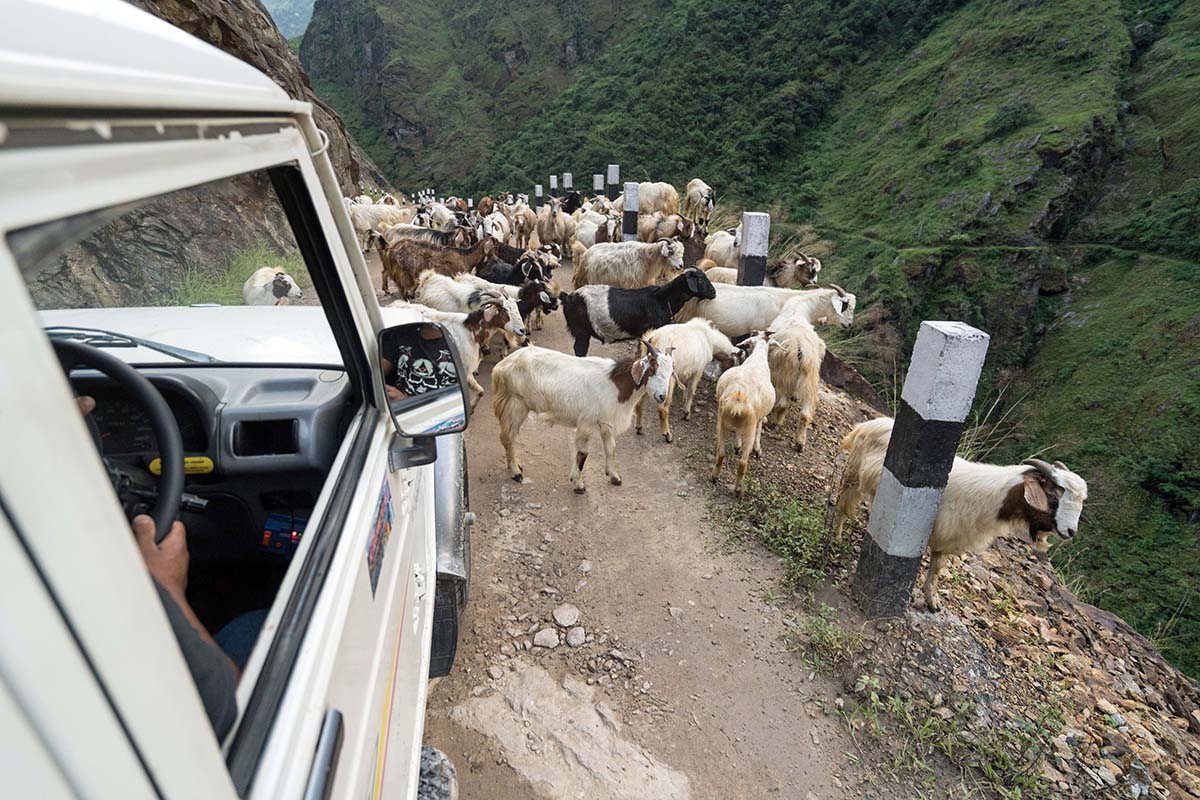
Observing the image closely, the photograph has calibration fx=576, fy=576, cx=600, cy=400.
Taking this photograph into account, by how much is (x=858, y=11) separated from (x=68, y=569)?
42471mm

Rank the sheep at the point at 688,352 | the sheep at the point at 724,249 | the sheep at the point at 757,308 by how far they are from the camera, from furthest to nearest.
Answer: the sheep at the point at 724,249 → the sheep at the point at 757,308 → the sheep at the point at 688,352

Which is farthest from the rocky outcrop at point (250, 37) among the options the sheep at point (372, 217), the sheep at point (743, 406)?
the sheep at point (743, 406)

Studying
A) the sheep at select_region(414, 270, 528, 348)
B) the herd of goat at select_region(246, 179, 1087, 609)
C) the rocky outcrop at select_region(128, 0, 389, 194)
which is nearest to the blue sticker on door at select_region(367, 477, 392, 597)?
the herd of goat at select_region(246, 179, 1087, 609)

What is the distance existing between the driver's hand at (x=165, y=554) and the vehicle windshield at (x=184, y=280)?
0.35 m

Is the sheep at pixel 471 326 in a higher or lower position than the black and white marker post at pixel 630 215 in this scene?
lower

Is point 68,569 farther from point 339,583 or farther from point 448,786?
point 448,786

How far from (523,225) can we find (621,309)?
7216mm

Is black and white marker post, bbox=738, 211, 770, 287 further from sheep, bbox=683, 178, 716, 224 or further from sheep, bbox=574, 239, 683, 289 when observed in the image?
sheep, bbox=683, 178, 716, 224

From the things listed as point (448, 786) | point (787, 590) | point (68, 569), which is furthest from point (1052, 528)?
point (68, 569)

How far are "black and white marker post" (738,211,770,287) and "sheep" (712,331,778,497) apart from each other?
8.96 feet

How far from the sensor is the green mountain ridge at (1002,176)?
14922 millimetres

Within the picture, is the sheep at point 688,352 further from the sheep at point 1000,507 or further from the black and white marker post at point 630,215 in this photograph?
the black and white marker post at point 630,215

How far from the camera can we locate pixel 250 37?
531 inches

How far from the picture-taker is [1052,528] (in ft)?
10.7
